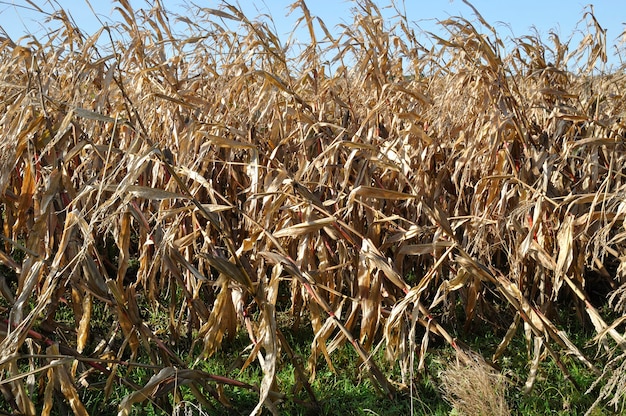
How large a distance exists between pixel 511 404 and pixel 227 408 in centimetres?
84

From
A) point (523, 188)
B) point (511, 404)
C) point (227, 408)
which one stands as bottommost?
point (511, 404)

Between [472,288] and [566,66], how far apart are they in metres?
1.16

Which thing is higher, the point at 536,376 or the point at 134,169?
the point at 134,169

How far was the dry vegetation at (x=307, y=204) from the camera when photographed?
6.24 feet

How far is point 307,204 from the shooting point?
6.80ft

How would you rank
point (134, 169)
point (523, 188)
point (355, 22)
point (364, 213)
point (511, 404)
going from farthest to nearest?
point (355, 22) → point (364, 213) → point (523, 188) → point (511, 404) → point (134, 169)

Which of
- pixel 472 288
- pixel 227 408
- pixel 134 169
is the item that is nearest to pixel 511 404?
pixel 472 288

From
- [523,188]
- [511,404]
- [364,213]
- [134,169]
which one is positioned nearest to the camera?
[134,169]

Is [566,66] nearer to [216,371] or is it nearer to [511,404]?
[511,404]

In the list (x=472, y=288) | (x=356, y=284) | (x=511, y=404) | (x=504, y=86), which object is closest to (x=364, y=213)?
(x=356, y=284)

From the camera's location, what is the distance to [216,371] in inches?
94.4

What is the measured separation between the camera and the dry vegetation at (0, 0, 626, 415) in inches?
74.9

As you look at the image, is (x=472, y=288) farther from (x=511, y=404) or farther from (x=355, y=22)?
(x=355, y=22)

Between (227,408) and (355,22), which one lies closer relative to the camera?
(227,408)
